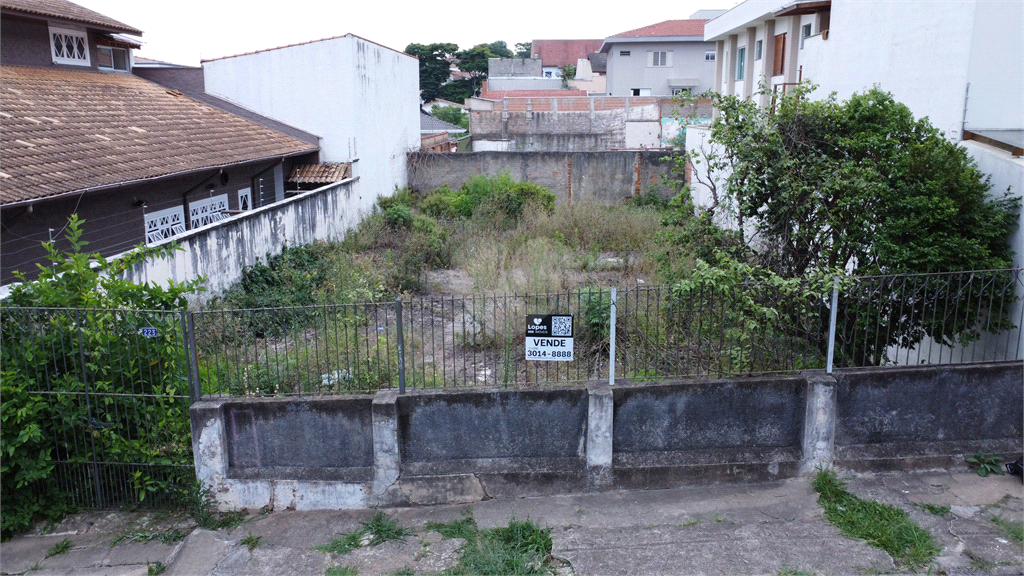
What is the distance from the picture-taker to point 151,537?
584 centimetres

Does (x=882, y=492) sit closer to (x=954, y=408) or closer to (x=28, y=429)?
(x=954, y=408)

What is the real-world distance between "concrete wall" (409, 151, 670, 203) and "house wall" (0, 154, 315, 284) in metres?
7.85

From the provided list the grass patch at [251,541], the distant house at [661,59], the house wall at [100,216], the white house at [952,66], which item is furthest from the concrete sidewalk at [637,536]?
the distant house at [661,59]

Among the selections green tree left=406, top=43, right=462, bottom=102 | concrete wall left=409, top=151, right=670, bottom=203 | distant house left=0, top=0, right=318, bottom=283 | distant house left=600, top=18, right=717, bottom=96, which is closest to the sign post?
distant house left=0, top=0, right=318, bottom=283

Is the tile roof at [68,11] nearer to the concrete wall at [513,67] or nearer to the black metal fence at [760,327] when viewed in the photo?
the black metal fence at [760,327]

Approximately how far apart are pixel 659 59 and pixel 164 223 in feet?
109

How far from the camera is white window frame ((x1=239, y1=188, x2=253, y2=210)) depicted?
1590 centimetres

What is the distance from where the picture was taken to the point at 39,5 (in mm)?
14430

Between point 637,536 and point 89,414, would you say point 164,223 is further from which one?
point 637,536

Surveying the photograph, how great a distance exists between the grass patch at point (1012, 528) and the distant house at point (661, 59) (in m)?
36.5

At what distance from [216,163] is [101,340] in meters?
8.05

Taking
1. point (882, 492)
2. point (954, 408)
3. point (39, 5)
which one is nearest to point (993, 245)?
point (954, 408)

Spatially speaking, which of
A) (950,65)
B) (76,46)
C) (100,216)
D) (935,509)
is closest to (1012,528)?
(935,509)

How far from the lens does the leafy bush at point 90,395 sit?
5930 millimetres
